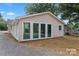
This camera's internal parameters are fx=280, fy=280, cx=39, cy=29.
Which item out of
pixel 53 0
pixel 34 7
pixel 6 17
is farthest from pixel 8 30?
pixel 53 0

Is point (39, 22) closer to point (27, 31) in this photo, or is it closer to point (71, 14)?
point (27, 31)

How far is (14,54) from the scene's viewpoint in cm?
425

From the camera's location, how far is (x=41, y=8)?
4.28 m

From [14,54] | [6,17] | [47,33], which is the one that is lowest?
[14,54]

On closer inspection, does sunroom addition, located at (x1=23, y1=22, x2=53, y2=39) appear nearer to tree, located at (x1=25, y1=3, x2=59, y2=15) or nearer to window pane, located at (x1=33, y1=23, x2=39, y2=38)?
window pane, located at (x1=33, y1=23, x2=39, y2=38)

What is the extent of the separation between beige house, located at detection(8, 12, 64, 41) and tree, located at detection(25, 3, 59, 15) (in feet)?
0.20

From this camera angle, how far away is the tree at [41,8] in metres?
4.26

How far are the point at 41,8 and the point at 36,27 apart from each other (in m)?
0.31

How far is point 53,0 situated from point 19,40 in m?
0.80

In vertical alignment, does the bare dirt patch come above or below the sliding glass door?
below

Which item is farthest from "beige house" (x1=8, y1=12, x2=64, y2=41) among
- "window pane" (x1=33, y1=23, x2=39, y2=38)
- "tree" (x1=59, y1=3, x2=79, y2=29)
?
"tree" (x1=59, y1=3, x2=79, y2=29)

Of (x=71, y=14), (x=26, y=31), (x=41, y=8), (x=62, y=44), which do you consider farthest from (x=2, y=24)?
(x=71, y=14)

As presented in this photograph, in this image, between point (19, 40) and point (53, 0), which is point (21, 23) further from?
point (53, 0)

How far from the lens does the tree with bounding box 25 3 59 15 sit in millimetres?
4258
